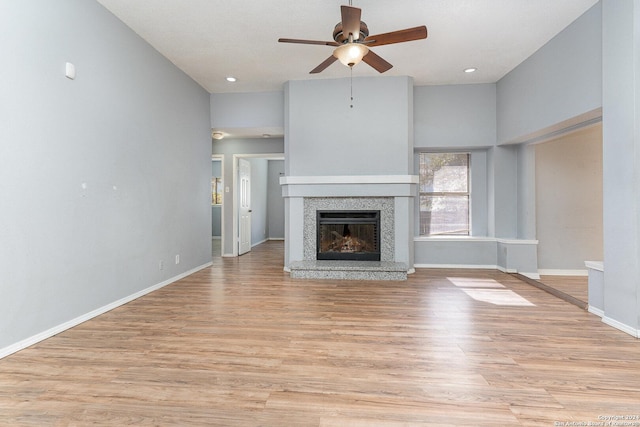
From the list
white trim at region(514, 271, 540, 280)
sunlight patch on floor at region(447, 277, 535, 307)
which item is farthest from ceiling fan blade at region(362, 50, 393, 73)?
white trim at region(514, 271, 540, 280)

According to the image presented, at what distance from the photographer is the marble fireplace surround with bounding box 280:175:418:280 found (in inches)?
183

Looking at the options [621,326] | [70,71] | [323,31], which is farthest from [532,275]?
[70,71]

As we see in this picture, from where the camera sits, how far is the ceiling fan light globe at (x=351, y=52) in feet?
8.25

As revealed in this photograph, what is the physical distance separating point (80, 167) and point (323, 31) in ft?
8.98

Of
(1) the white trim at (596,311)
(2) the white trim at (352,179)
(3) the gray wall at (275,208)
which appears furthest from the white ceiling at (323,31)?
(3) the gray wall at (275,208)

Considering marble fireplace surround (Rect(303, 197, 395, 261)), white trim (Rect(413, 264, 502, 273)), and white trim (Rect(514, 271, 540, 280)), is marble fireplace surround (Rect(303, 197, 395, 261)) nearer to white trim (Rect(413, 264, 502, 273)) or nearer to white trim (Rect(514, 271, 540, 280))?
white trim (Rect(413, 264, 502, 273))

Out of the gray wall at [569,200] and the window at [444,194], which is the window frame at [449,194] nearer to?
the window at [444,194]

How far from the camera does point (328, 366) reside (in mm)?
1969

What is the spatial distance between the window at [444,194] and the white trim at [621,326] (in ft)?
9.08

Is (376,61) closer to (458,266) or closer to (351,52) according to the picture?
(351,52)

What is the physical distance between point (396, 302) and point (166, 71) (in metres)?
4.02

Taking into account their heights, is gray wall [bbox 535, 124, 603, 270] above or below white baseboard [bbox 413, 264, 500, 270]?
above

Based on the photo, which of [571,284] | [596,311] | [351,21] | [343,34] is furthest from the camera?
[571,284]

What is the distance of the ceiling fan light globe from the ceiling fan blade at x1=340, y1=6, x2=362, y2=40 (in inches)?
3.7
